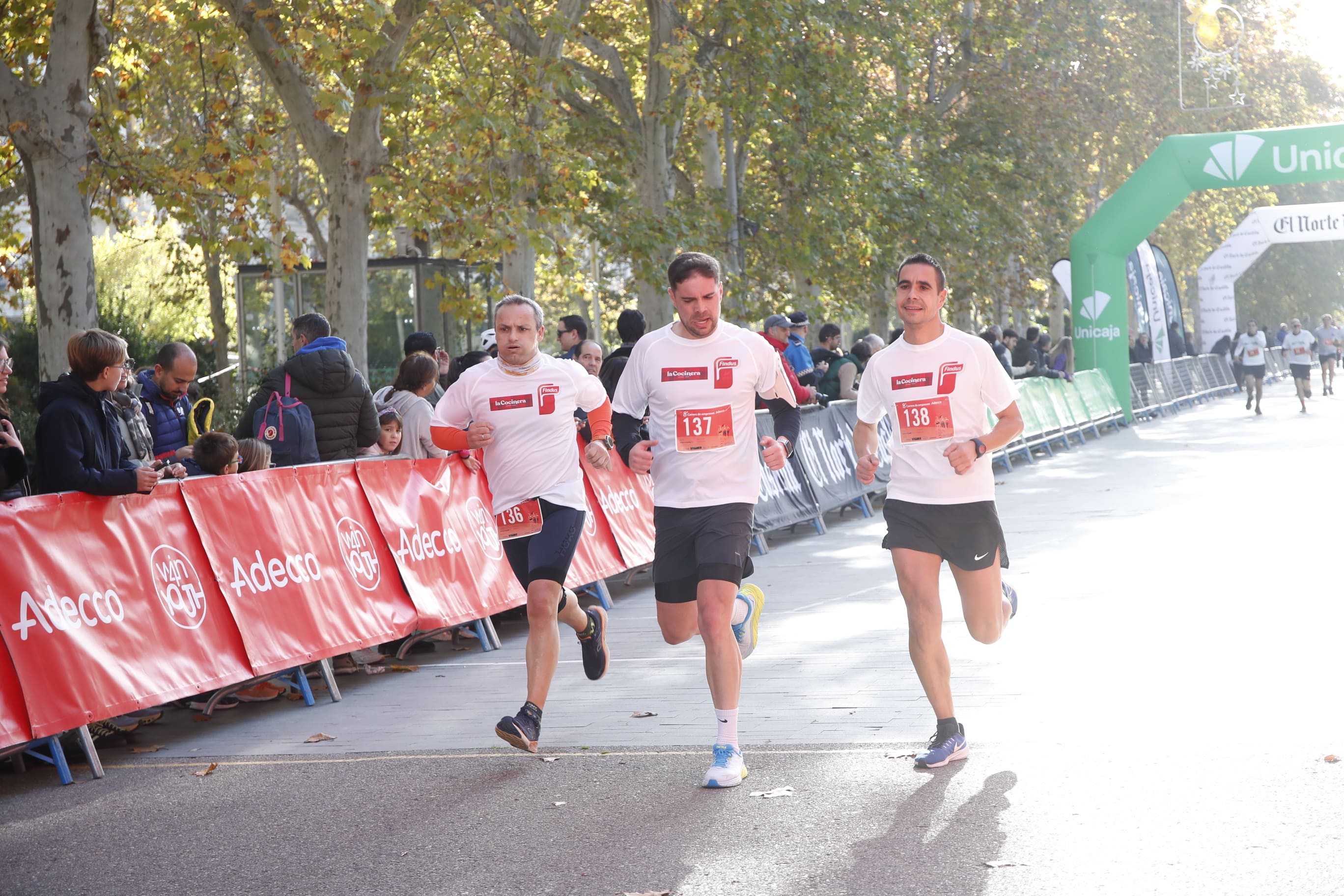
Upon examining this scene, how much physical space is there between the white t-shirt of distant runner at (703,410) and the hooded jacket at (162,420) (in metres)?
4.15

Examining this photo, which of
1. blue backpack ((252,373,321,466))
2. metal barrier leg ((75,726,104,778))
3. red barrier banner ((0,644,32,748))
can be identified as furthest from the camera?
blue backpack ((252,373,321,466))

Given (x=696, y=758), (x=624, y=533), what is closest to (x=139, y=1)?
(x=624, y=533)

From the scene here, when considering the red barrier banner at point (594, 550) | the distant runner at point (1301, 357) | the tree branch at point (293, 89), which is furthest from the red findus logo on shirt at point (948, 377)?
the distant runner at point (1301, 357)

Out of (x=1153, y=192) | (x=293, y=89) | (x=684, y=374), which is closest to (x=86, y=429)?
(x=684, y=374)

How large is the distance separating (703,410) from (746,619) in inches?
36.4

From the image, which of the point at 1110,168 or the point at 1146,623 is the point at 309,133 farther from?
the point at 1110,168

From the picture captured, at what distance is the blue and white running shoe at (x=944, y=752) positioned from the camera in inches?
231

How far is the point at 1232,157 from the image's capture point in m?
26.0

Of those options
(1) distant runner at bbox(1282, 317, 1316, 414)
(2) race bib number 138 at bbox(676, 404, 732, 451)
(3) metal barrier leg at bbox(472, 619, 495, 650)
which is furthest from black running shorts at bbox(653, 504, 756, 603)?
(1) distant runner at bbox(1282, 317, 1316, 414)

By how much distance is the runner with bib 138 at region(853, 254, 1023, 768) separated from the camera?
599cm

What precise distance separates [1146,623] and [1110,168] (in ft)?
116

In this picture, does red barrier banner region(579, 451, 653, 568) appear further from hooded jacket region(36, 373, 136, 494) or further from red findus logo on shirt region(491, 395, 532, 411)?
hooded jacket region(36, 373, 136, 494)

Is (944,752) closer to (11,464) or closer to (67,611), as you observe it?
(67,611)

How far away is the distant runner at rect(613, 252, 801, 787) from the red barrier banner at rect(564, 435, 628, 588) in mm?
4094
